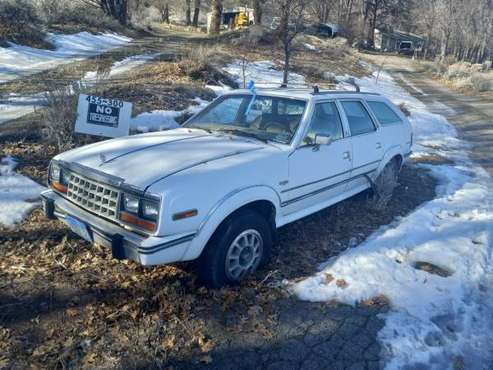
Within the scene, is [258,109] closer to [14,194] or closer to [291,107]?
[291,107]

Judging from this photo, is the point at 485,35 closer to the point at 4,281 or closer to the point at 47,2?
the point at 47,2

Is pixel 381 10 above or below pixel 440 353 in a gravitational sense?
above

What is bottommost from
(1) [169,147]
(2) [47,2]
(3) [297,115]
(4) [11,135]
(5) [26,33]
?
(4) [11,135]

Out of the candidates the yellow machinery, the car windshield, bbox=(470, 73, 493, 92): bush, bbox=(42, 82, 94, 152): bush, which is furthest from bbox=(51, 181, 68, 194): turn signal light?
the yellow machinery

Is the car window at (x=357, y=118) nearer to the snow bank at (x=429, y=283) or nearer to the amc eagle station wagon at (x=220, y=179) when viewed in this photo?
the amc eagle station wagon at (x=220, y=179)

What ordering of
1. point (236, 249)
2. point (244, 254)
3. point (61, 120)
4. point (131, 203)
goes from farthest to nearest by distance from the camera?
1. point (61, 120)
2. point (244, 254)
3. point (236, 249)
4. point (131, 203)

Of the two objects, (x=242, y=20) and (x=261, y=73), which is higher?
(x=242, y=20)

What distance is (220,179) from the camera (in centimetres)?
320

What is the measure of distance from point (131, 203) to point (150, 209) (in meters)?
0.18

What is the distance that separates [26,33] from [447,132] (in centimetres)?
1536

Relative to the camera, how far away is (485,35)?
44.3 m

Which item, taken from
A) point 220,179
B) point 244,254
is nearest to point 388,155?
point 244,254

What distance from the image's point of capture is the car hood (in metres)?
3.20

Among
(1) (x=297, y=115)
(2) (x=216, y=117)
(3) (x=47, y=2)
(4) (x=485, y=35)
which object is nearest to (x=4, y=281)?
(2) (x=216, y=117)
